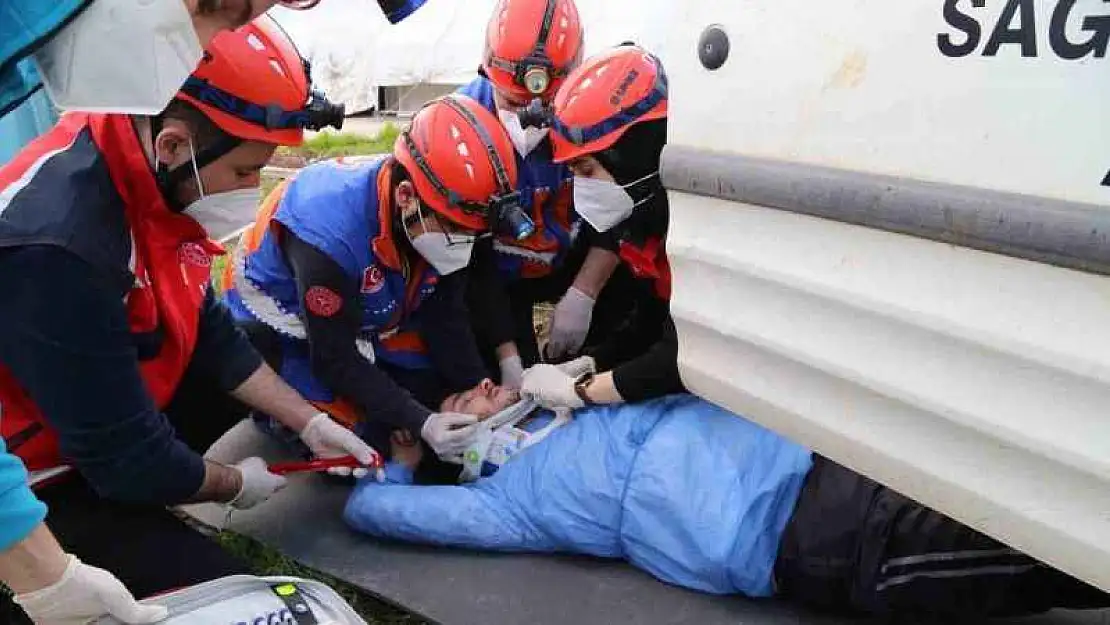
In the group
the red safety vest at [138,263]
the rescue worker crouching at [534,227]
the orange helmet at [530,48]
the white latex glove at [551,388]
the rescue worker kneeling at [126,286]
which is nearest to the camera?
the rescue worker kneeling at [126,286]

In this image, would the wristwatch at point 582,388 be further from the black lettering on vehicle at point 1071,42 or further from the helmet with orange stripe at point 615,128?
the black lettering on vehicle at point 1071,42

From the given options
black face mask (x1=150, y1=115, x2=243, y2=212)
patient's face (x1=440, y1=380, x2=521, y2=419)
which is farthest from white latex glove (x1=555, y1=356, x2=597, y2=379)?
black face mask (x1=150, y1=115, x2=243, y2=212)

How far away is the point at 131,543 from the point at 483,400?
1062mm

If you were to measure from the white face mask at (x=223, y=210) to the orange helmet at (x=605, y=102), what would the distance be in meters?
0.89

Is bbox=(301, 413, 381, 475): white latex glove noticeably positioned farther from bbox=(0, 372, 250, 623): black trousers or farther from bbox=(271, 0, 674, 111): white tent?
bbox=(271, 0, 674, 111): white tent

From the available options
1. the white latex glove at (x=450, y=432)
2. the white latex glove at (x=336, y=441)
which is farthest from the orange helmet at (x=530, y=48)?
the white latex glove at (x=336, y=441)

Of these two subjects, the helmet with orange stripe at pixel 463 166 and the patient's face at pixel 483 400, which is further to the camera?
the patient's face at pixel 483 400

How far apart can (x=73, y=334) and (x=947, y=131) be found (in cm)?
145

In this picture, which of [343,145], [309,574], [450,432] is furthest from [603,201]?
[343,145]

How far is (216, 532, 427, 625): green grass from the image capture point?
2.21m

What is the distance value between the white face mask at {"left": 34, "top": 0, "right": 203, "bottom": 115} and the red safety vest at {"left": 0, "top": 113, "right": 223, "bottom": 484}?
16.5 inches

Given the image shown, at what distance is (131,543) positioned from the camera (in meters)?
1.98

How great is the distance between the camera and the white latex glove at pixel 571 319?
336cm

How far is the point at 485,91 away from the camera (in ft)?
11.5
